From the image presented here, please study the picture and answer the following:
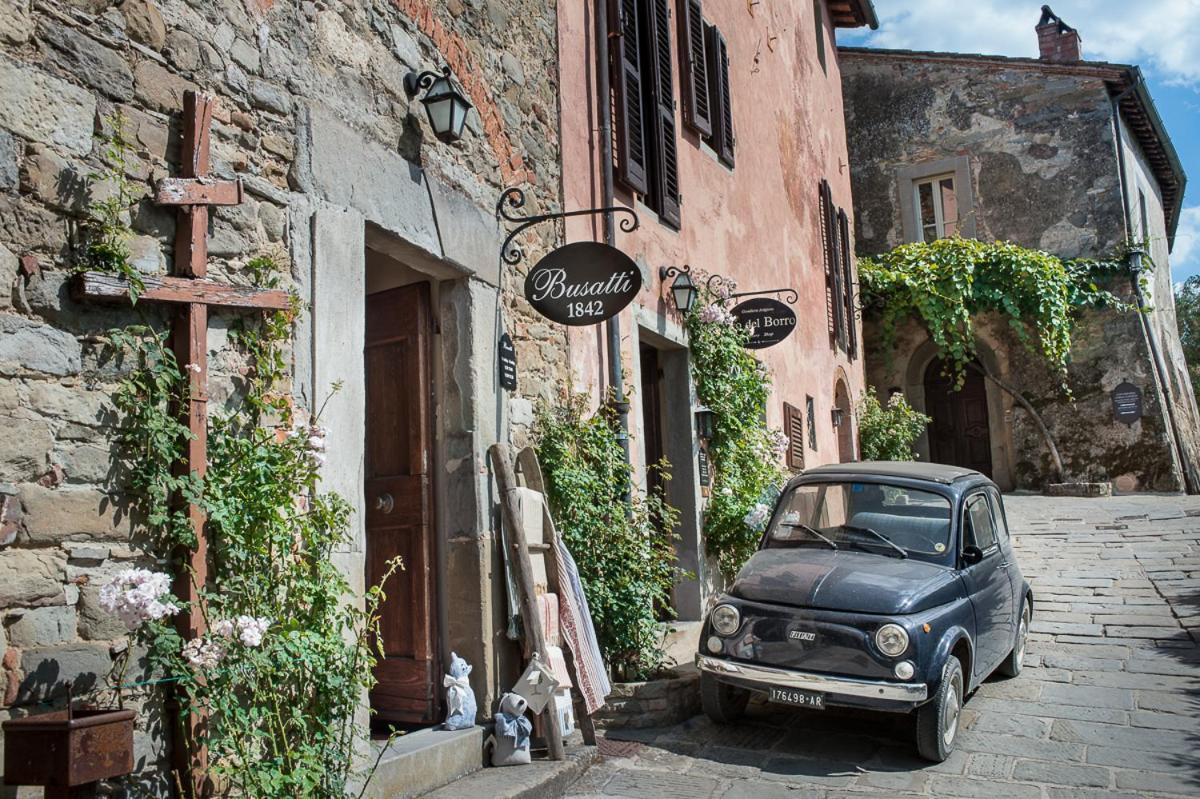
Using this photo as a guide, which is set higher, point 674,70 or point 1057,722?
point 674,70

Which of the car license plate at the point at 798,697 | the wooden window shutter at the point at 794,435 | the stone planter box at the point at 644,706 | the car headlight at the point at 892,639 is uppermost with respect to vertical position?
the wooden window shutter at the point at 794,435

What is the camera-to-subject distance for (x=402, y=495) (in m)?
5.17

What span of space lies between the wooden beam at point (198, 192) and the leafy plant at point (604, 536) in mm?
2611

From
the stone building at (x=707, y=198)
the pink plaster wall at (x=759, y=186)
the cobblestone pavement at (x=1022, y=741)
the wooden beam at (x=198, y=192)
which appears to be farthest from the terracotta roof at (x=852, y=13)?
the wooden beam at (x=198, y=192)

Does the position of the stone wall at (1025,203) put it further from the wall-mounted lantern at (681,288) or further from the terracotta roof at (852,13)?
the wall-mounted lantern at (681,288)

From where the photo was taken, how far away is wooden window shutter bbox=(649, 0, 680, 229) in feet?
25.3

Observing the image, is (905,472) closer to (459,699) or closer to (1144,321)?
(459,699)

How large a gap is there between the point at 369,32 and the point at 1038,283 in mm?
13449

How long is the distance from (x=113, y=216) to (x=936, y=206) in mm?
16813

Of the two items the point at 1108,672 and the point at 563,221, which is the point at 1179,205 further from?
the point at 563,221

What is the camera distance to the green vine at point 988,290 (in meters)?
15.4

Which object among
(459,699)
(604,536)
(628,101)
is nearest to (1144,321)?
(628,101)

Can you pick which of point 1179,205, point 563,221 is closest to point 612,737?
point 563,221

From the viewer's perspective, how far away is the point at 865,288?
16391 mm
